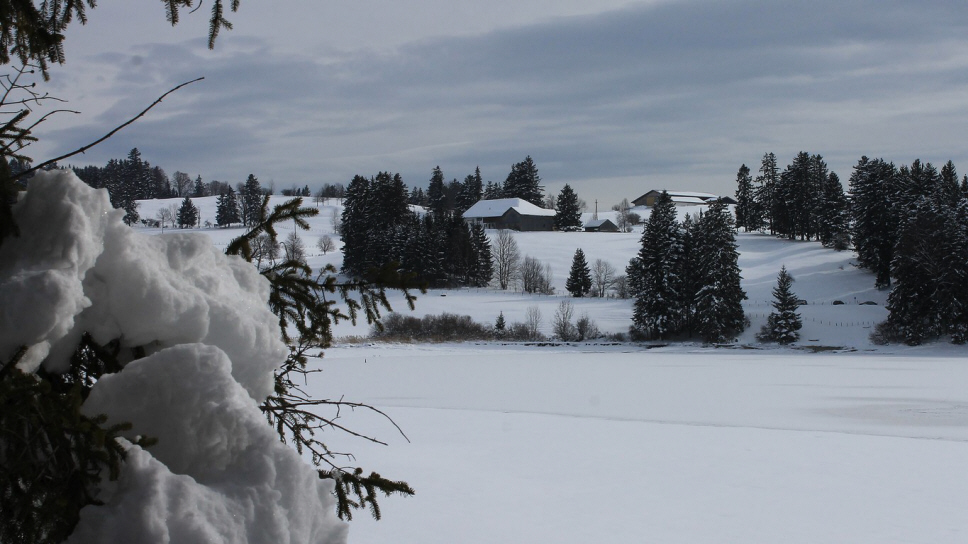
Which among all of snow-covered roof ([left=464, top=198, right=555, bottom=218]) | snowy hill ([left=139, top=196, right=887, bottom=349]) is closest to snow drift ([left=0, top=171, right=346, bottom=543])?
snowy hill ([left=139, top=196, right=887, bottom=349])

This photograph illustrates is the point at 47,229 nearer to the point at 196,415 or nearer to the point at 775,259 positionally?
the point at 196,415

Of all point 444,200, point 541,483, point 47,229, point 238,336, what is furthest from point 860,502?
point 444,200

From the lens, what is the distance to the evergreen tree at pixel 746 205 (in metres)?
89.8

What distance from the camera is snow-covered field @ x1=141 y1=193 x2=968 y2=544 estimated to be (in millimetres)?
9633

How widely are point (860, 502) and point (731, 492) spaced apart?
180 centimetres

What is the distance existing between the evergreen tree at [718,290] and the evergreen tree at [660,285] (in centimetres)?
148

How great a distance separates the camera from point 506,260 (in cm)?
6988

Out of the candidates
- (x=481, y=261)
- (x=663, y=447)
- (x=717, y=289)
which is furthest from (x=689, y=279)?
(x=663, y=447)

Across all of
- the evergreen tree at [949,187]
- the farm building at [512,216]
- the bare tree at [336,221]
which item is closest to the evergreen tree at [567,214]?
the farm building at [512,216]

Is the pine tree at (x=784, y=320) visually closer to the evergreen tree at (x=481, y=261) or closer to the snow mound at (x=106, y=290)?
the evergreen tree at (x=481, y=261)

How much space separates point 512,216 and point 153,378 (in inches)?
3632

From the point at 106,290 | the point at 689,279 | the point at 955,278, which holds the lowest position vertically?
the point at 689,279

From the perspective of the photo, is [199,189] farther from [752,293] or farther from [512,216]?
[752,293]

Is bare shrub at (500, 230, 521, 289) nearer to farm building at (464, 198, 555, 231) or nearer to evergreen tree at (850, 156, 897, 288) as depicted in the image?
farm building at (464, 198, 555, 231)
